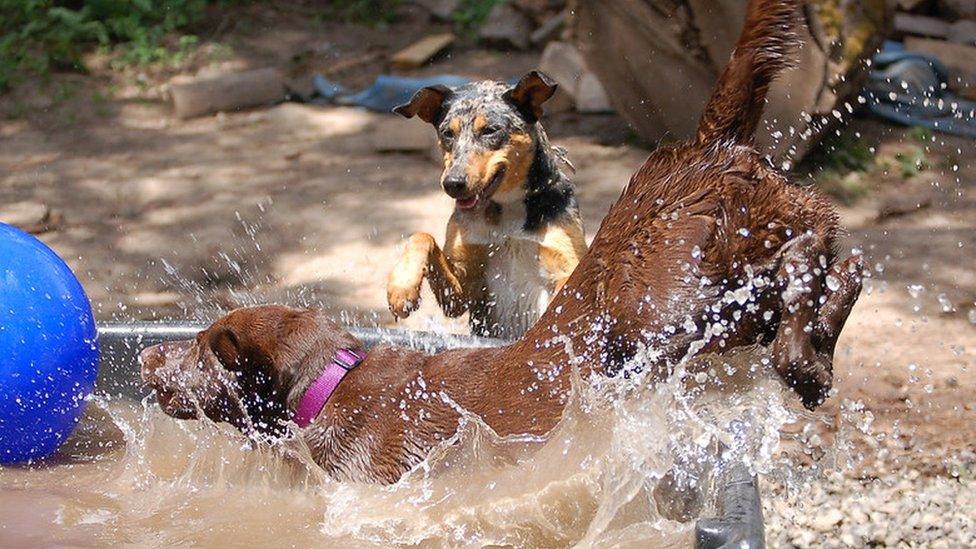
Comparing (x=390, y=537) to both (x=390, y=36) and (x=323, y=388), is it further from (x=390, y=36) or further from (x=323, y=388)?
(x=390, y=36)

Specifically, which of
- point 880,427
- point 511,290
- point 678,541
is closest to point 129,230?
point 511,290

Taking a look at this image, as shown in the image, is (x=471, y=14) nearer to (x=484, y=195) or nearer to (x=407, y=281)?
(x=484, y=195)

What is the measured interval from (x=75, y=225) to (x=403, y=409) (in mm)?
4384

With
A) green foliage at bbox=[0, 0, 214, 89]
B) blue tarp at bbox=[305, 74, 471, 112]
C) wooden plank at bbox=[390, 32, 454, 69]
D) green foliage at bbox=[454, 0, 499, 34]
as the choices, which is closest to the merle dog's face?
blue tarp at bbox=[305, 74, 471, 112]

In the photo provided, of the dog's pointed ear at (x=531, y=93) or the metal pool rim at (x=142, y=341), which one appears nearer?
the metal pool rim at (x=142, y=341)

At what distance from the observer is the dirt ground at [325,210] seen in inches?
216

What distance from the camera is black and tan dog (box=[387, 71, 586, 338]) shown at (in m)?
5.00

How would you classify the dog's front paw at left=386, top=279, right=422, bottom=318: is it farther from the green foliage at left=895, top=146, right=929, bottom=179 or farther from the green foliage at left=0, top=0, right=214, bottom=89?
the green foliage at left=0, top=0, right=214, bottom=89

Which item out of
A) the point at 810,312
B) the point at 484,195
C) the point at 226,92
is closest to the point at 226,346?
the point at 484,195

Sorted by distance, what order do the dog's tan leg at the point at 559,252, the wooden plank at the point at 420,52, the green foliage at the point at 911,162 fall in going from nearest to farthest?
1. the dog's tan leg at the point at 559,252
2. the green foliage at the point at 911,162
3. the wooden plank at the point at 420,52

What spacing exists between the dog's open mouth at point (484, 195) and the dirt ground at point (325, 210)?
3.03ft

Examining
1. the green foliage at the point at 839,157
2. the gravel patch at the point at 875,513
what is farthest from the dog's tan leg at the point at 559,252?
the green foliage at the point at 839,157

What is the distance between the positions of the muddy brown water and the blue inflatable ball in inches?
12.6

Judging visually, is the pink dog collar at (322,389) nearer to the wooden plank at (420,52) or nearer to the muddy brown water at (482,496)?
the muddy brown water at (482,496)
